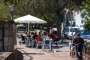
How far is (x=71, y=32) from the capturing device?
35625 mm

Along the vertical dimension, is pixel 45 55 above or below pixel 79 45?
below

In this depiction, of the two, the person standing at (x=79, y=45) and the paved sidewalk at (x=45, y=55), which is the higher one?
the person standing at (x=79, y=45)

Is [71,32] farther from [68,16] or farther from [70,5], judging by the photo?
[68,16]

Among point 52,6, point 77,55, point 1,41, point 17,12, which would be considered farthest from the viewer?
point 17,12

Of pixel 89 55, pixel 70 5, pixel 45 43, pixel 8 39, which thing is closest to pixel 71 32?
pixel 70 5

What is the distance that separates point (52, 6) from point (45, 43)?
28.5 feet

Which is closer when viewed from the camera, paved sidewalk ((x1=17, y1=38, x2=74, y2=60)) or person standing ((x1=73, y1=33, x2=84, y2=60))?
person standing ((x1=73, y1=33, x2=84, y2=60))

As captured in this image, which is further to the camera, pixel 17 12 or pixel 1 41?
pixel 17 12

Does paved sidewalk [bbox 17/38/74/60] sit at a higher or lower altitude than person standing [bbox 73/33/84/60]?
lower

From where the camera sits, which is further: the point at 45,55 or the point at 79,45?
the point at 45,55

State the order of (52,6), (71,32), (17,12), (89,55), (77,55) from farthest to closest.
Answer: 1. (17,12)
2. (71,32)
3. (52,6)
4. (89,55)
5. (77,55)

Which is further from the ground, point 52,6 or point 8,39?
point 52,6

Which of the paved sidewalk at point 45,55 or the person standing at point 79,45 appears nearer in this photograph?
the person standing at point 79,45

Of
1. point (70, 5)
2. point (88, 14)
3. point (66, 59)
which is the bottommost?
point (66, 59)
